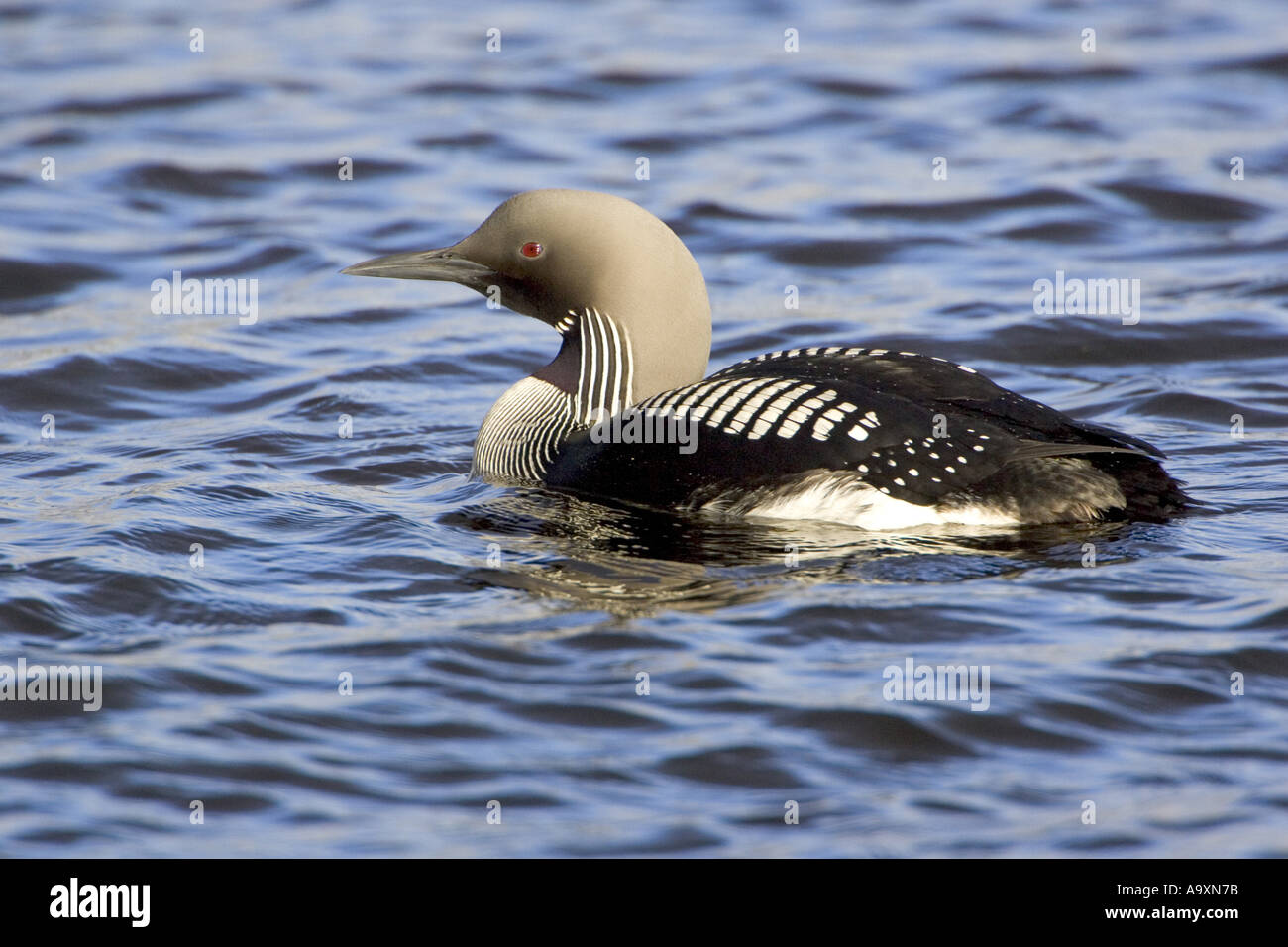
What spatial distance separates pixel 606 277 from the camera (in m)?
5.11

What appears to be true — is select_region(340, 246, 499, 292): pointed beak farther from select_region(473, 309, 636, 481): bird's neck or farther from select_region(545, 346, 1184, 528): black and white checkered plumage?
select_region(545, 346, 1184, 528): black and white checkered plumage

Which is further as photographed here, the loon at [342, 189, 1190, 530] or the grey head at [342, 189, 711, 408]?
the grey head at [342, 189, 711, 408]

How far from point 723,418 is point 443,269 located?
113cm

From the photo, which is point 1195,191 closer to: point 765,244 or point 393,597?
point 765,244

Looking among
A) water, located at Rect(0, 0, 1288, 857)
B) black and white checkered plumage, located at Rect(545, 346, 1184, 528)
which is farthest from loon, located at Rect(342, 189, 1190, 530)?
water, located at Rect(0, 0, 1288, 857)

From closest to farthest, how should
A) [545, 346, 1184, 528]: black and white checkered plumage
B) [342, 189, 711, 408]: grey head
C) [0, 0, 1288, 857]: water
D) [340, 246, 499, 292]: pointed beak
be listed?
[0, 0, 1288, 857]: water, [545, 346, 1184, 528]: black and white checkered plumage, [342, 189, 711, 408]: grey head, [340, 246, 499, 292]: pointed beak

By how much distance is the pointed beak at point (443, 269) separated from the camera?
534cm

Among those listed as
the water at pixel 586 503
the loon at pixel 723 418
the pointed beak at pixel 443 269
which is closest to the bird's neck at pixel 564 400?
the loon at pixel 723 418

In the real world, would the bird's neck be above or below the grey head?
below

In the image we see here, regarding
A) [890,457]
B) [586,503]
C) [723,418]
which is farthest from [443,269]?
[890,457]

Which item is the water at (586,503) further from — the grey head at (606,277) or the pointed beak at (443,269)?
the pointed beak at (443,269)

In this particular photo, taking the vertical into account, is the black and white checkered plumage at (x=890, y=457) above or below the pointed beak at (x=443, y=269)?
below

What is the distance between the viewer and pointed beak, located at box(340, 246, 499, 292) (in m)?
5.34

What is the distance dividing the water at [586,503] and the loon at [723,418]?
0.11 m
